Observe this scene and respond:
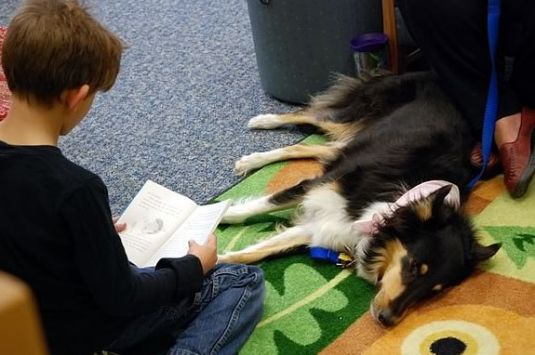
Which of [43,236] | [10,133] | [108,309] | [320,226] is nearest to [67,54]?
[10,133]

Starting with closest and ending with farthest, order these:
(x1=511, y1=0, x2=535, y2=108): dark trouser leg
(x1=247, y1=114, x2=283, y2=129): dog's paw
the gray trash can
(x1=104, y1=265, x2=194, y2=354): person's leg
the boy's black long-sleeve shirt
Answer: the boy's black long-sleeve shirt < (x1=104, y1=265, x2=194, y2=354): person's leg < (x1=511, y1=0, x2=535, y2=108): dark trouser leg < the gray trash can < (x1=247, y1=114, x2=283, y2=129): dog's paw

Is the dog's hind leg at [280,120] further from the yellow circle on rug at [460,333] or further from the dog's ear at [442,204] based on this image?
the yellow circle on rug at [460,333]

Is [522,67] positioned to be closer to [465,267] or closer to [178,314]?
[465,267]

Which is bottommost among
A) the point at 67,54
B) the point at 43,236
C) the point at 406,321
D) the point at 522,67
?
the point at 406,321

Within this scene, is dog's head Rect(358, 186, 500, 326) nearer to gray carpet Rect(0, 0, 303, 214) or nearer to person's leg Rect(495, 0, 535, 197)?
person's leg Rect(495, 0, 535, 197)

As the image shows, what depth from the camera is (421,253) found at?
204cm

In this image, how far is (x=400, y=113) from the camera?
2.67m

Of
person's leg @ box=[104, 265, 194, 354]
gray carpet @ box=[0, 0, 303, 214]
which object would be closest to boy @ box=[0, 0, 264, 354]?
person's leg @ box=[104, 265, 194, 354]

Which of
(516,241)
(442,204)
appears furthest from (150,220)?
(516,241)

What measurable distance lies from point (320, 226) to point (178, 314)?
0.64 m

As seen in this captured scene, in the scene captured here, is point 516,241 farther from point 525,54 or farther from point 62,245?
point 62,245

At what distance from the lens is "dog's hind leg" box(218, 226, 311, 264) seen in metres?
2.30

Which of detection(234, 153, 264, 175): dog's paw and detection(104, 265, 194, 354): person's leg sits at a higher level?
detection(104, 265, 194, 354): person's leg

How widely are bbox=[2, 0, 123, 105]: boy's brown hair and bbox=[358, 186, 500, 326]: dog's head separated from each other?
1.02m
